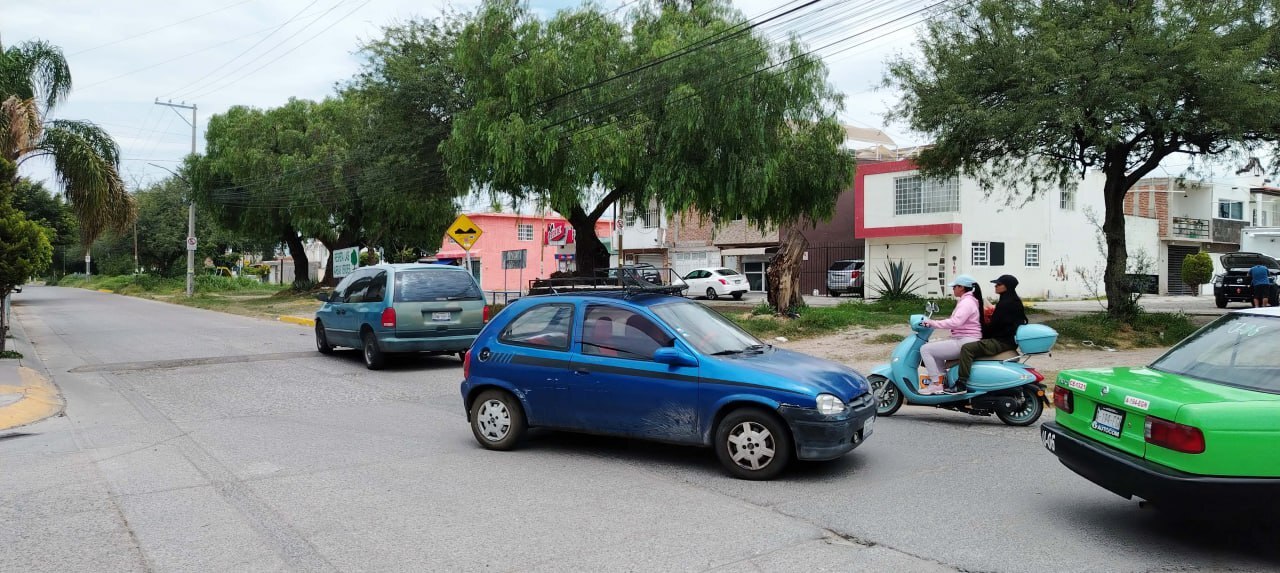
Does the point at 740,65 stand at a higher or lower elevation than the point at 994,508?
higher

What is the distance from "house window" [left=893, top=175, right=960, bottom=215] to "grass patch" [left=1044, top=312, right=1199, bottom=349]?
16172 mm

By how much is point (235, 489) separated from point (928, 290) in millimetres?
32489

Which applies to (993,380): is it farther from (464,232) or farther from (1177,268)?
(1177,268)

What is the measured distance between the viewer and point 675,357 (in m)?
6.54

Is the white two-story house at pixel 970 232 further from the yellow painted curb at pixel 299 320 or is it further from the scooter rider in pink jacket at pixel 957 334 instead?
the scooter rider in pink jacket at pixel 957 334

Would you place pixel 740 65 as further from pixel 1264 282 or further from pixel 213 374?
pixel 1264 282

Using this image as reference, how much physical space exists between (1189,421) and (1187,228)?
45.4 meters

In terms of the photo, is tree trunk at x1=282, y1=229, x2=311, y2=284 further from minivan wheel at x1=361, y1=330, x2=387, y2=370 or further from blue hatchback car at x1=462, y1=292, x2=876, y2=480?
blue hatchback car at x1=462, y1=292, x2=876, y2=480

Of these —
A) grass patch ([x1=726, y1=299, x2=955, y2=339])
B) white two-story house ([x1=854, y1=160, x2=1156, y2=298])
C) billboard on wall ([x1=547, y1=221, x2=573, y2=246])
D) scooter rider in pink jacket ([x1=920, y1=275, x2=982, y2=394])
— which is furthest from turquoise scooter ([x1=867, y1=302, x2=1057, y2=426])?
billboard on wall ([x1=547, y1=221, x2=573, y2=246])

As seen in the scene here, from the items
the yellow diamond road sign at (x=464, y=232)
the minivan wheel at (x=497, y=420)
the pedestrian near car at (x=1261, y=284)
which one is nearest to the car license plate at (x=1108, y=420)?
the minivan wheel at (x=497, y=420)

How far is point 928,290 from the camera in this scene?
1384 inches

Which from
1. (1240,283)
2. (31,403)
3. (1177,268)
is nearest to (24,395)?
(31,403)

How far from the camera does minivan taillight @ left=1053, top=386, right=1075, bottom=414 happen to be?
5535 mm

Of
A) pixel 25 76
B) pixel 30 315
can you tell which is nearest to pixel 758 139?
pixel 25 76
